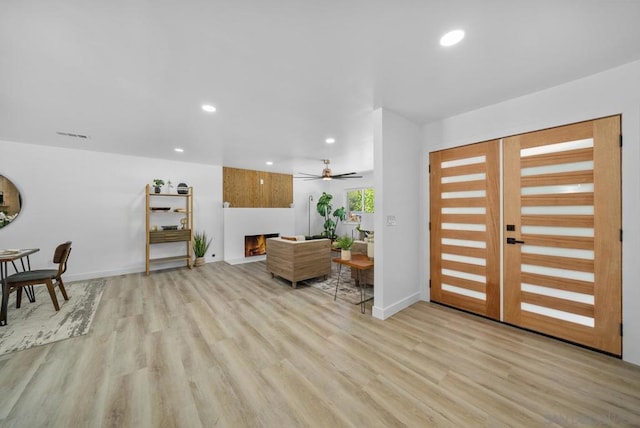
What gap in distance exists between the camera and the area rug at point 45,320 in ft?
7.80

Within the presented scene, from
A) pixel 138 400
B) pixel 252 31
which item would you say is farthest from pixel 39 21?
pixel 138 400

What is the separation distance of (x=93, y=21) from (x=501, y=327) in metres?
4.49

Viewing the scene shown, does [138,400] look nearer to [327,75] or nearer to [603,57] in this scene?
[327,75]

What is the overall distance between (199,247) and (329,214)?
177 inches

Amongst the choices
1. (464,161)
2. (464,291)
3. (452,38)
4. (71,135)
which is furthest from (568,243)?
(71,135)

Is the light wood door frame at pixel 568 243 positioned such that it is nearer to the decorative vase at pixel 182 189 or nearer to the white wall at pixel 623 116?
the white wall at pixel 623 116

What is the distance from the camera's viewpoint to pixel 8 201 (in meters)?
4.01

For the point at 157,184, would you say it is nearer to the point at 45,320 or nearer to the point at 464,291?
the point at 45,320

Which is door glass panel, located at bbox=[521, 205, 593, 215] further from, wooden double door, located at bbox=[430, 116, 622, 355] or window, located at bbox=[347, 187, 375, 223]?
window, located at bbox=[347, 187, 375, 223]

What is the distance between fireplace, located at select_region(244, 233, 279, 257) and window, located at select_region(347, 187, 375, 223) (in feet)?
10.1

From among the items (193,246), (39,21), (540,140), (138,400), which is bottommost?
(138,400)

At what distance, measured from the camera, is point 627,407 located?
155cm

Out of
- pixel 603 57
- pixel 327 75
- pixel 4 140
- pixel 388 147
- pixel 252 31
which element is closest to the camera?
pixel 252 31

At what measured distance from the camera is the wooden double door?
211 centimetres
